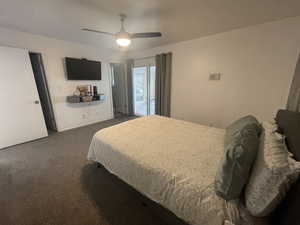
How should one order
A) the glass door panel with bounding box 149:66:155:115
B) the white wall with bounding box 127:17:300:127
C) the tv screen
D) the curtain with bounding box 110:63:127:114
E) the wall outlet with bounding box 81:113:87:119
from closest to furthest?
the white wall with bounding box 127:17:300:127 → the tv screen → the wall outlet with bounding box 81:113:87:119 → the glass door panel with bounding box 149:66:155:115 → the curtain with bounding box 110:63:127:114

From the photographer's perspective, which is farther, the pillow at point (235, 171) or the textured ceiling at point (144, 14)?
the textured ceiling at point (144, 14)

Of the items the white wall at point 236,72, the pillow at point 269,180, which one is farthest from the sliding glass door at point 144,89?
the pillow at point 269,180

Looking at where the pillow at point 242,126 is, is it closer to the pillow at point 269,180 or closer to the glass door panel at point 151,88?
the pillow at point 269,180

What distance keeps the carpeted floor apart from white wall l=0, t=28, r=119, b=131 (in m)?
1.43

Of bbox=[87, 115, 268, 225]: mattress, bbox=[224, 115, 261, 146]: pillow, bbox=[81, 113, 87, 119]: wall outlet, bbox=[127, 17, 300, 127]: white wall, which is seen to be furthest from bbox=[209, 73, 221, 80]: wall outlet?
bbox=[81, 113, 87, 119]: wall outlet

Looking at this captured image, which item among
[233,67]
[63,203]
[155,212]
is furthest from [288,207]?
[233,67]

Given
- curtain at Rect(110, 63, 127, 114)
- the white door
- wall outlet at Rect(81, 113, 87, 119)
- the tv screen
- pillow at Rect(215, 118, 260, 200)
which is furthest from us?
curtain at Rect(110, 63, 127, 114)

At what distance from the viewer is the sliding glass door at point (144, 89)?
4462 millimetres

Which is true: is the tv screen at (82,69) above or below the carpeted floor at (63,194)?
above

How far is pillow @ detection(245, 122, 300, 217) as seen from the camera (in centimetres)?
72

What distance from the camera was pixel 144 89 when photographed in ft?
15.6

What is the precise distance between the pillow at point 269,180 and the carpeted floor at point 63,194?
37.2 inches

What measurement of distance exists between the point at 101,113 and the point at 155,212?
3740 millimetres

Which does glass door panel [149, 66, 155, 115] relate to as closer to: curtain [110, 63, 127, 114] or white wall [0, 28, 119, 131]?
curtain [110, 63, 127, 114]
